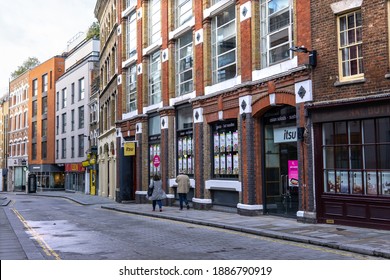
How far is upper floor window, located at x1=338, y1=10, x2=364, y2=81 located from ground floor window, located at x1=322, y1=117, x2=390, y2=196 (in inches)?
55.3

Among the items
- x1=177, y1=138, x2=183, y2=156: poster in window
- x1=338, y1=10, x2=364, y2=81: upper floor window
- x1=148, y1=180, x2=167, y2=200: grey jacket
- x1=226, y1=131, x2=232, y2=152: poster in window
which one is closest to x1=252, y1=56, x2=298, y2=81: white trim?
x1=338, y1=10, x2=364, y2=81: upper floor window

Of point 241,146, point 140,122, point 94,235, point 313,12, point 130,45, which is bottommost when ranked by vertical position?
point 94,235

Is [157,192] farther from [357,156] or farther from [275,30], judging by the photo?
[357,156]

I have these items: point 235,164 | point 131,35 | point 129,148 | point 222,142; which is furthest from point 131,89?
point 235,164

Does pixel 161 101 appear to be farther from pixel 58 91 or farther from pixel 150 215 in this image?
pixel 58 91

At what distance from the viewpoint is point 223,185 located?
1934cm

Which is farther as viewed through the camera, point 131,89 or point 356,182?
point 131,89

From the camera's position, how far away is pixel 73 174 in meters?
54.2

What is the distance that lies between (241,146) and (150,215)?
4988 millimetres

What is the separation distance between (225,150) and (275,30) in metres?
→ 5.31

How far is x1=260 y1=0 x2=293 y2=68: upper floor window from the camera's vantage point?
16109 mm

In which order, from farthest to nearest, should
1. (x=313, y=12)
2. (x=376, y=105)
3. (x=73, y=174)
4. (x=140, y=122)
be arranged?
(x=73, y=174)
(x=140, y=122)
(x=313, y=12)
(x=376, y=105)

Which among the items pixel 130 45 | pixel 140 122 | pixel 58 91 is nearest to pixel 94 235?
pixel 140 122

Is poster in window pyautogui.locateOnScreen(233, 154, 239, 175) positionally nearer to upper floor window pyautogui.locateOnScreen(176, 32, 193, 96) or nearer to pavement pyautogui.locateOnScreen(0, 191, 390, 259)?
pavement pyautogui.locateOnScreen(0, 191, 390, 259)
